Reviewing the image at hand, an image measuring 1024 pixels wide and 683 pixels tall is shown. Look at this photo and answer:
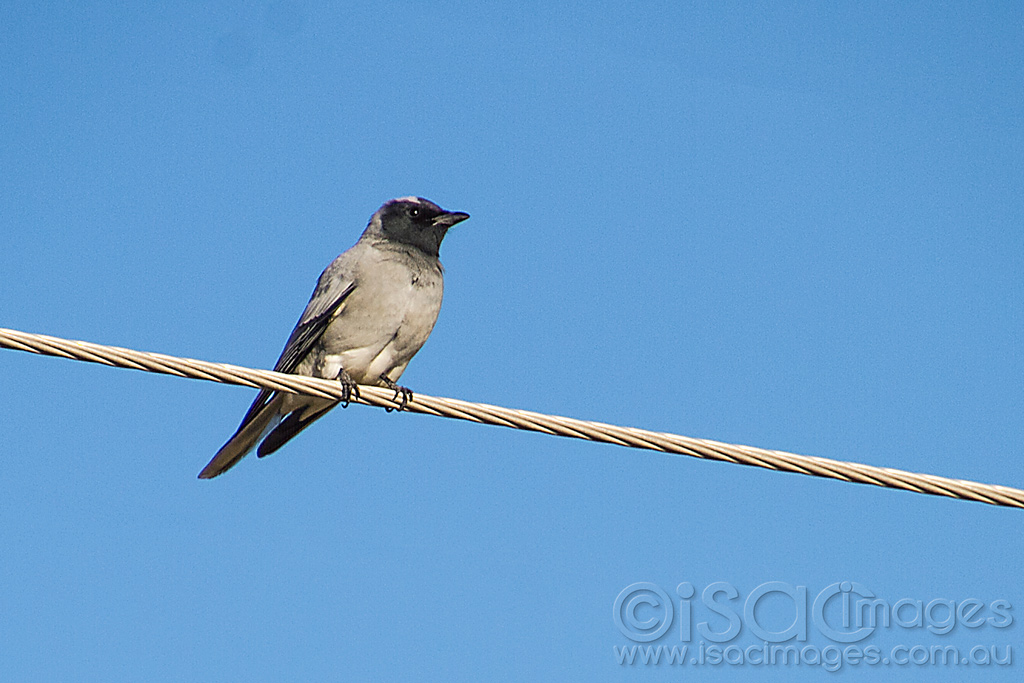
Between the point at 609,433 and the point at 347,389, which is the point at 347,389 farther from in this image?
the point at 609,433

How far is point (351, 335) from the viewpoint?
686cm

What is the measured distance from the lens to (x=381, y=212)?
7879mm

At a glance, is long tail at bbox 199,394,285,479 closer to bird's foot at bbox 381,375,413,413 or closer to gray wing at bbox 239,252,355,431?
gray wing at bbox 239,252,355,431

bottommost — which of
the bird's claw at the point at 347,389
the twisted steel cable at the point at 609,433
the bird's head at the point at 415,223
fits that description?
the twisted steel cable at the point at 609,433

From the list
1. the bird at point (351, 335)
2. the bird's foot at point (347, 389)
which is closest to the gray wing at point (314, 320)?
the bird at point (351, 335)

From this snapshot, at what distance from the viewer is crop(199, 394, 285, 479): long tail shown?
6.80 metres

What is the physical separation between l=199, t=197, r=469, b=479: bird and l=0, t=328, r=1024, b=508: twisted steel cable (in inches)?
106

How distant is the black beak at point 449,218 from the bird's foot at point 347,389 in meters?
1.43

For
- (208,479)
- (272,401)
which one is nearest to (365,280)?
(272,401)

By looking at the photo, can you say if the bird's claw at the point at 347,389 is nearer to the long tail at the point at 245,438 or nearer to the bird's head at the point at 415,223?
the long tail at the point at 245,438

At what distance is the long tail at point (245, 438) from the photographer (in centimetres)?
680

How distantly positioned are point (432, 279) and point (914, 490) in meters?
4.00

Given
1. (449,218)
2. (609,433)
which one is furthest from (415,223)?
(609,433)

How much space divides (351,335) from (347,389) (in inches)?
44.7
